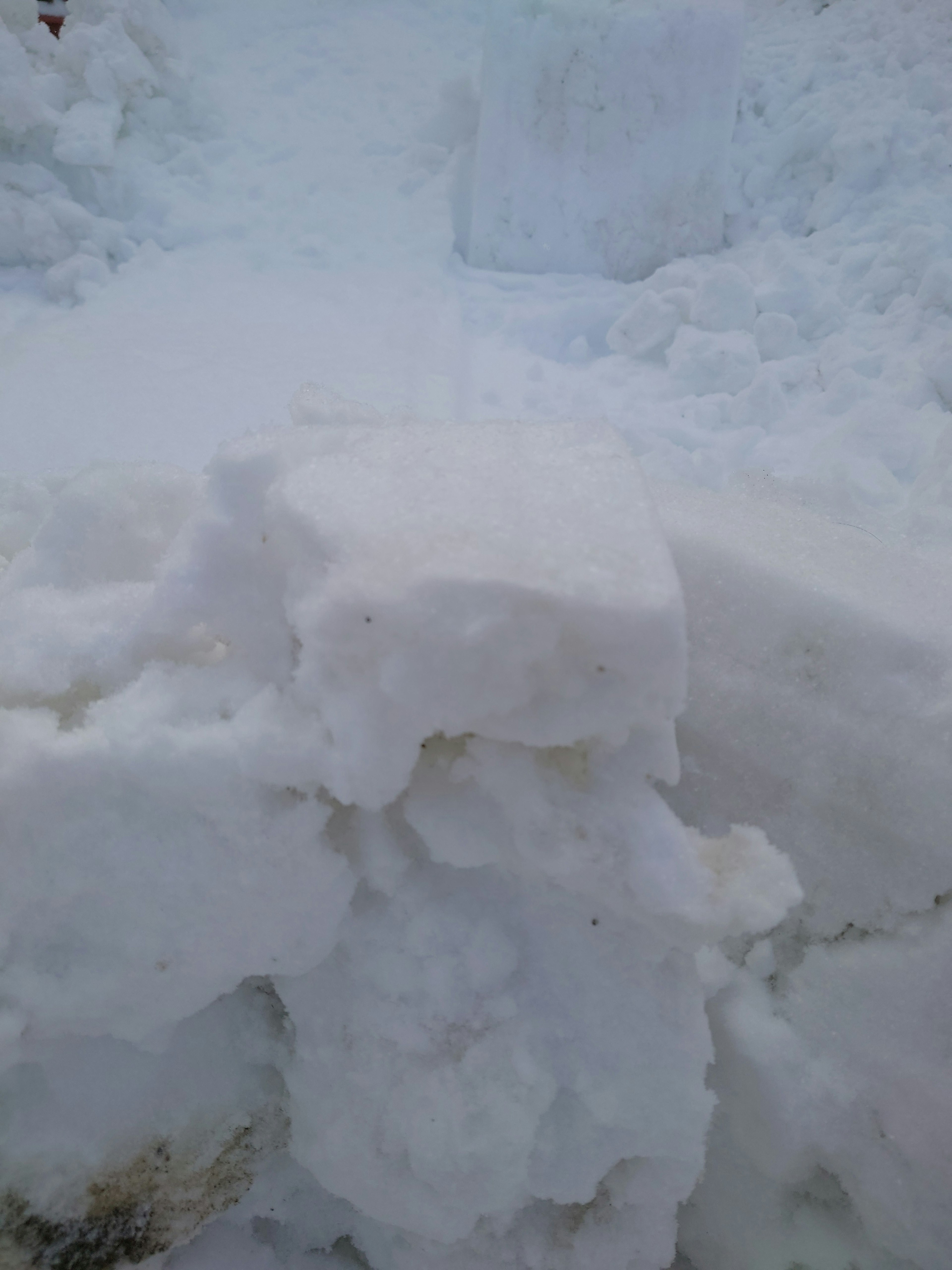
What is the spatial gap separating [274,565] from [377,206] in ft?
8.98

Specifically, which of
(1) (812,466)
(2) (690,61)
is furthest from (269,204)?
(1) (812,466)

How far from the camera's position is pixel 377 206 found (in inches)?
121

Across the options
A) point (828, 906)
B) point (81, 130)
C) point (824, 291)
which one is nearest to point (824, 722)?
point (828, 906)

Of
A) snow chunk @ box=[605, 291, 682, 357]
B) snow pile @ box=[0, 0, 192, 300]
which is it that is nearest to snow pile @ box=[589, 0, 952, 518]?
snow chunk @ box=[605, 291, 682, 357]

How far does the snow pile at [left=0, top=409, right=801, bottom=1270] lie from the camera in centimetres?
60

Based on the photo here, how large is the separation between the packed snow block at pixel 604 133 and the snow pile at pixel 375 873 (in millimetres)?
2467

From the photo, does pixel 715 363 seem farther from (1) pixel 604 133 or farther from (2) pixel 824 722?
(2) pixel 824 722

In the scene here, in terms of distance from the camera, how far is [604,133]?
9.51 ft

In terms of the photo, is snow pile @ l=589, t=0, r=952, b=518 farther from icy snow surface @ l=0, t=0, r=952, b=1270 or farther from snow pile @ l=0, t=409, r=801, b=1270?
snow pile @ l=0, t=409, r=801, b=1270

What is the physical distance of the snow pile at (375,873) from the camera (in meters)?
0.60

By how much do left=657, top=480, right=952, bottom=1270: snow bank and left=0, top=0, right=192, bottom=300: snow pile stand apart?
2415mm

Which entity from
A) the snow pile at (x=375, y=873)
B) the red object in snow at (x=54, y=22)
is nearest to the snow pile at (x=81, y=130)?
the red object in snow at (x=54, y=22)

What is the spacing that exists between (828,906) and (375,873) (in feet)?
1.38

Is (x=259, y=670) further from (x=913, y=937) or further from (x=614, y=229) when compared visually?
(x=614, y=229)
